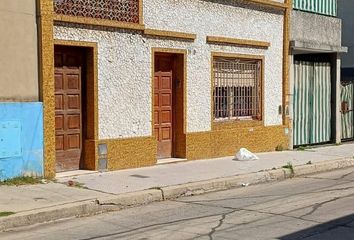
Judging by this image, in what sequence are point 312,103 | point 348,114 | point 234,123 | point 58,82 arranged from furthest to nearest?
point 348,114 → point 312,103 → point 234,123 → point 58,82

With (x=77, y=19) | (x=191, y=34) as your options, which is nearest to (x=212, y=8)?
(x=191, y=34)

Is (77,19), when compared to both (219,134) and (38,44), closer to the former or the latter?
(38,44)

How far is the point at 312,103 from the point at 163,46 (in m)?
6.89

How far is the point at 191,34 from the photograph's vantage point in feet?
43.3

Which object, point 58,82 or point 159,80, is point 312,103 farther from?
point 58,82

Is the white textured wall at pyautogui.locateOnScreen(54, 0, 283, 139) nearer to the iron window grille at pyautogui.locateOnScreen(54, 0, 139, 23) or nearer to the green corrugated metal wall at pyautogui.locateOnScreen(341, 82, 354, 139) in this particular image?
the iron window grille at pyautogui.locateOnScreen(54, 0, 139, 23)

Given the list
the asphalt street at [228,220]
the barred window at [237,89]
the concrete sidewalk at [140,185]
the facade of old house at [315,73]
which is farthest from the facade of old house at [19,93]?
the facade of old house at [315,73]

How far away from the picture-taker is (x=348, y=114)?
19.6 metres

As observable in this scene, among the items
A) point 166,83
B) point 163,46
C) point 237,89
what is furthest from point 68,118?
point 237,89

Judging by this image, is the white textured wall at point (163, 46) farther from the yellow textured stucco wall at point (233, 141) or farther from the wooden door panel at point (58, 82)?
the wooden door panel at point (58, 82)

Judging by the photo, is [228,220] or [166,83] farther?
[166,83]

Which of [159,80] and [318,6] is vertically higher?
[318,6]

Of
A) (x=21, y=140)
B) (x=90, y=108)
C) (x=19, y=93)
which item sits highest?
(x=19, y=93)

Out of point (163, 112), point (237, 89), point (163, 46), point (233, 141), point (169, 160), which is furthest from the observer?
→ point (237, 89)
